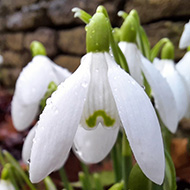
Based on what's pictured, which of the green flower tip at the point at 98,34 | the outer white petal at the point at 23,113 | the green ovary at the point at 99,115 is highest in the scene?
the green flower tip at the point at 98,34

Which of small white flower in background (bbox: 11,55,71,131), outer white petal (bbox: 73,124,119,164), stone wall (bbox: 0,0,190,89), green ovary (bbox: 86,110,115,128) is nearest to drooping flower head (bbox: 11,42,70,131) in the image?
small white flower in background (bbox: 11,55,71,131)

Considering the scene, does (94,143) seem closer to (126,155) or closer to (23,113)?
(126,155)

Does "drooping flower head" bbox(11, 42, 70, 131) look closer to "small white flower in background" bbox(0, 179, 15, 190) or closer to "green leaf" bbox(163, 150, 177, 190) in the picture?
"small white flower in background" bbox(0, 179, 15, 190)

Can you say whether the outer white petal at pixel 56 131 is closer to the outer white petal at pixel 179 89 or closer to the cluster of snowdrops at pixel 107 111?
the cluster of snowdrops at pixel 107 111

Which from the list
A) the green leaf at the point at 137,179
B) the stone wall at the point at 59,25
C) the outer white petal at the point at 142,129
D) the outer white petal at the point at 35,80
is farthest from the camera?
the stone wall at the point at 59,25

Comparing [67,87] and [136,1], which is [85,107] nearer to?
[67,87]

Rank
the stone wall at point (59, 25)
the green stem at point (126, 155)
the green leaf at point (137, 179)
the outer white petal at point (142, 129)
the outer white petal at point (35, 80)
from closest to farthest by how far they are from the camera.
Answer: the outer white petal at point (142, 129) < the green leaf at point (137, 179) < the green stem at point (126, 155) < the outer white petal at point (35, 80) < the stone wall at point (59, 25)

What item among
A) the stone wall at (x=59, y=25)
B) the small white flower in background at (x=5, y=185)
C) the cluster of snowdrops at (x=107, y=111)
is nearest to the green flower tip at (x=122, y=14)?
the cluster of snowdrops at (x=107, y=111)
